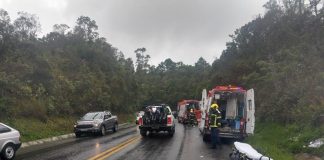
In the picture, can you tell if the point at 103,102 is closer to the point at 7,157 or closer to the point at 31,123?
the point at 31,123

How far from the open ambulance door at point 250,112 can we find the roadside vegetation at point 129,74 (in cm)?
76

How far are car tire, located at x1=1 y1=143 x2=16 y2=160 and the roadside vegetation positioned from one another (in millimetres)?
9069

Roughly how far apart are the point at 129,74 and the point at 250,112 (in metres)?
57.6

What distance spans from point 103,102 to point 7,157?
35674 millimetres

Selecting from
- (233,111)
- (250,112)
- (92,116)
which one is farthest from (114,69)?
(250,112)

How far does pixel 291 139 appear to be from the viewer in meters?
19.0

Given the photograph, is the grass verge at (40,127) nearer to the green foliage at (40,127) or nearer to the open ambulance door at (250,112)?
the green foliage at (40,127)

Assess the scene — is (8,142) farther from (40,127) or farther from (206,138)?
(40,127)

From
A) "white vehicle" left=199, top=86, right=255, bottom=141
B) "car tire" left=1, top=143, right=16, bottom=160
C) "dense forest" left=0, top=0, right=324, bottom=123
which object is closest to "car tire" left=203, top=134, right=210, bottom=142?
"white vehicle" left=199, top=86, right=255, bottom=141

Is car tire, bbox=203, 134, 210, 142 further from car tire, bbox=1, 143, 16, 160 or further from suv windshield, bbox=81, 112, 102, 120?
car tire, bbox=1, 143, 16, 160

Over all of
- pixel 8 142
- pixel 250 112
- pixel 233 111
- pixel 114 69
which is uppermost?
pixel 114 69

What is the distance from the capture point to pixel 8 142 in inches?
617

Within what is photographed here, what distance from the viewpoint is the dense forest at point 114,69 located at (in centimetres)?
2786

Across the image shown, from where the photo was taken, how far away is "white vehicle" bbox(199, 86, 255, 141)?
811 inches
